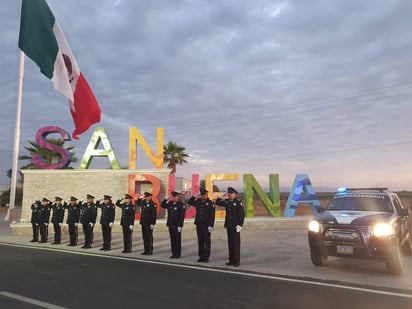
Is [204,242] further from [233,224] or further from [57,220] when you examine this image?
[57,220]

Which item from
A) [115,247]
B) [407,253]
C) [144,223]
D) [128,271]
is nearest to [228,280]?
[128,271]

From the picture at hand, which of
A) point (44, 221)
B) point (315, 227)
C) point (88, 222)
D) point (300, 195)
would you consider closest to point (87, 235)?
point (88, 222)

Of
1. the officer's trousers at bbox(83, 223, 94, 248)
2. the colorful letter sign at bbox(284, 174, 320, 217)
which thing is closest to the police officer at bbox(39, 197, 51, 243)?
the officer's trousers at bbox(83, 223, 94, 248)

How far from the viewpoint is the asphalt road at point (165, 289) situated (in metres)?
6.00

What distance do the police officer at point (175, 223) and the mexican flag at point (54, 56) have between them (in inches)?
285

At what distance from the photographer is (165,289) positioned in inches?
275

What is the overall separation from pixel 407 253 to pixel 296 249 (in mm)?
3156

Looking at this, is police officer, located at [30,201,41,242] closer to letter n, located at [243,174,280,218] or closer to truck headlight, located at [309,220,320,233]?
letter n, located at [243,174,280,218]

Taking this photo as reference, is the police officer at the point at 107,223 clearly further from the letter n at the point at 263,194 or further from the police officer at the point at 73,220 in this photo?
the letter n at the point at 263,194

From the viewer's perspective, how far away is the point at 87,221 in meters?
13.8

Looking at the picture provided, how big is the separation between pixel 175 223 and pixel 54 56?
905cm

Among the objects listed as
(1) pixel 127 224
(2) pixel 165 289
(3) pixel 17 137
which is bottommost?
(2) pixel 165 289

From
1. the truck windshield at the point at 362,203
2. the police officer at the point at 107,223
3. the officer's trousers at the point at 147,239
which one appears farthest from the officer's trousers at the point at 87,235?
the truck windshield at the point at 362,203

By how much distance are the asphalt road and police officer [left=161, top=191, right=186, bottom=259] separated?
1.43m
